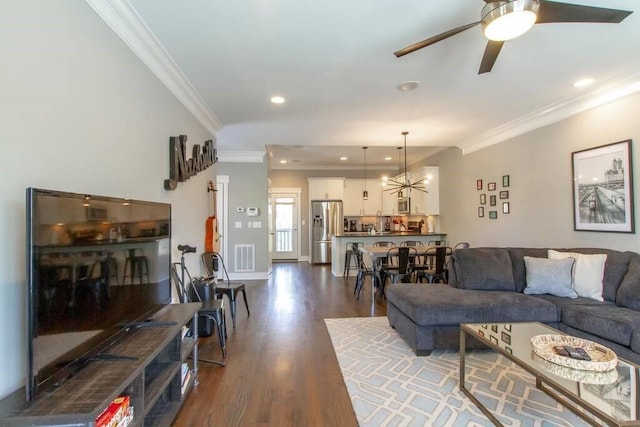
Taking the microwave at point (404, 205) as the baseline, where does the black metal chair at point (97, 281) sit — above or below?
below

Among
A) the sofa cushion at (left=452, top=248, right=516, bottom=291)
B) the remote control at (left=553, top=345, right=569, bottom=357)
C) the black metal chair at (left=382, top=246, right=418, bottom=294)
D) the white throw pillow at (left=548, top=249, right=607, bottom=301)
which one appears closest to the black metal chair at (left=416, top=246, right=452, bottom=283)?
the black metal chair at (left=382, top=246, right=418, bottom=294)

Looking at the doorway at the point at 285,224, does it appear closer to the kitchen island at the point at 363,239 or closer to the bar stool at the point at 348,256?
the kitchen island at the point at 363,239

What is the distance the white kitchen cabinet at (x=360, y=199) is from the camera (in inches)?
361

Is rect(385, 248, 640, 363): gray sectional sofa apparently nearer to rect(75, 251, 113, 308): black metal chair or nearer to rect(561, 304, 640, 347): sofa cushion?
rect(561, 304, 640, 347): sofa cushion

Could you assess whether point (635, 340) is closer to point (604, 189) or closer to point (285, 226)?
point (604, 189)

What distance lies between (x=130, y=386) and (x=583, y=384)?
88.4 inches

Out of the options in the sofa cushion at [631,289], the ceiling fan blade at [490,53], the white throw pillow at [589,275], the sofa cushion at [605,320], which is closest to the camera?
the ceiling fan blade at [490,53]

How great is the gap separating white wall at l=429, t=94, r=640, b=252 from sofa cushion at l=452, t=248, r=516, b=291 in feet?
3.06

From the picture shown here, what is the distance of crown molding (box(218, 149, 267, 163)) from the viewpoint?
6.41 metres

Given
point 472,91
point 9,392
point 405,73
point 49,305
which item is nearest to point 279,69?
point 405,73

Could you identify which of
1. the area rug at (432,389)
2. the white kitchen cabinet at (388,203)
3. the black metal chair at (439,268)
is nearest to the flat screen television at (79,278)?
the area rug at (432,389)

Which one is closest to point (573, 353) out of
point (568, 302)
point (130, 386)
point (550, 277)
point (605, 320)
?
point (605, 320)

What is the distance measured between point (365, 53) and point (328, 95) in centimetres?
92

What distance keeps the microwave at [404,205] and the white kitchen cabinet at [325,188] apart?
5.29 ft
